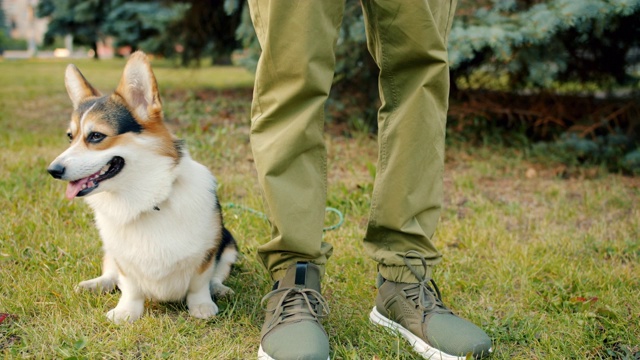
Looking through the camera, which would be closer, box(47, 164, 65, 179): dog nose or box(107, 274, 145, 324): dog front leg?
box(47, 164, 65, 179): dog nose

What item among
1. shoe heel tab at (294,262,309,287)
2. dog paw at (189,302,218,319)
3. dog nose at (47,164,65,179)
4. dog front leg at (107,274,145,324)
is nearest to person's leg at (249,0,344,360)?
shoe heel tab at (294,262,309,287)

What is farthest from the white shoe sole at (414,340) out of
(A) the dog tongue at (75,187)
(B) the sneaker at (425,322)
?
(A) the dog tongue at (75,187)

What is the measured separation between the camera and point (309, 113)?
1.79 meters

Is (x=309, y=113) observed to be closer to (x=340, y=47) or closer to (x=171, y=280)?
(x=171, y=280)

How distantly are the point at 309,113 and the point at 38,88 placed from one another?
25.0 feet

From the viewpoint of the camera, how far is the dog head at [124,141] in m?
1.89

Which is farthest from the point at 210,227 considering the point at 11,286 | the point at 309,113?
the point at 11,286

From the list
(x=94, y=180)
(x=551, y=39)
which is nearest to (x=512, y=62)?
(x=551, y=39)

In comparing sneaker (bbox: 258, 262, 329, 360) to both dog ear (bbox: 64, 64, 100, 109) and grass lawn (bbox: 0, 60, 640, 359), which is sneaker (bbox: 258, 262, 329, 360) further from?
dog ear (bbox: 64, 64, 100, 109)

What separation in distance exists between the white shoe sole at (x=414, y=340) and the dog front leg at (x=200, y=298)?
1.89 feet

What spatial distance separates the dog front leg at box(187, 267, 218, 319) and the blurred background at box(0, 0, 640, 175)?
2243 mm

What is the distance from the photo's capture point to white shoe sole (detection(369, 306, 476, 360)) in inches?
71.2

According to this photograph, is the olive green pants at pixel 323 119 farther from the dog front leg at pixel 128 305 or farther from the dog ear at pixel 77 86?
the dog ear at pixel 77 86

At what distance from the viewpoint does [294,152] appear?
5.96 ft
